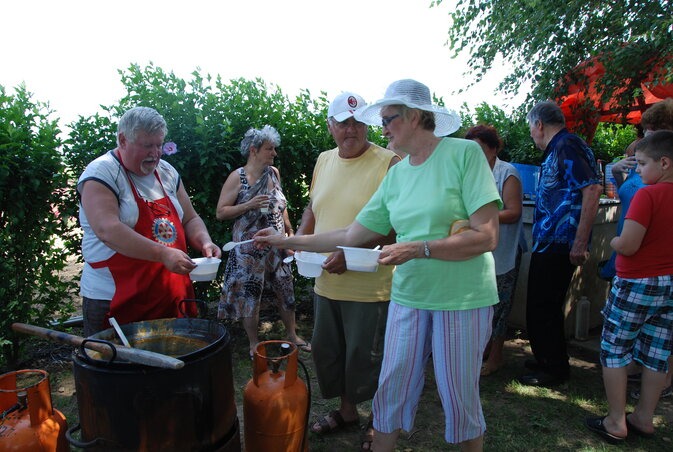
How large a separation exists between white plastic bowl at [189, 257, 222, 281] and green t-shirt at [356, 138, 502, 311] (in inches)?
40.6

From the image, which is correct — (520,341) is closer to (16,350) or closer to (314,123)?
(314,123)

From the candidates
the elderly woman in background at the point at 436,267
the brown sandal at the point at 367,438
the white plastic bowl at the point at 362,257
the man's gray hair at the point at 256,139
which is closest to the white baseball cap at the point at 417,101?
the elderly woman in background at the point at 436,267

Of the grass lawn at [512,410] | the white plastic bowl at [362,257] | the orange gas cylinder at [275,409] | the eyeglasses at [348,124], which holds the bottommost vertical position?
the grass lawn at [512,410]

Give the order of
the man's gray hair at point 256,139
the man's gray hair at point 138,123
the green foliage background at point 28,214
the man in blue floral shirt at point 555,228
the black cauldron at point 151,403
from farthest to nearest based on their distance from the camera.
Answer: the man's gray hair at point 256,139, the green foliage background at point 28,214, the man in blue floral shirt at point 555,228, the man's gray hair at point 138,123, the black cauldron at point 151,403

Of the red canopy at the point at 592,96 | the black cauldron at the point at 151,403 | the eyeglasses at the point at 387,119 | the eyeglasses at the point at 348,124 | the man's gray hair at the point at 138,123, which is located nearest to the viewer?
the black cauldron at the point at 151,403

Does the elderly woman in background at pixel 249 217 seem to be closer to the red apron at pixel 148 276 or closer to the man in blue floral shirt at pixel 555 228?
the red apron at pixel 148 276

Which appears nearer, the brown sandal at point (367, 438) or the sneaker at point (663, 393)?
the brown sandal at point (367, 438)

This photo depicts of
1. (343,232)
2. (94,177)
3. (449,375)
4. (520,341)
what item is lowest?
(520,341)

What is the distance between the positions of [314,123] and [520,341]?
3275 mm

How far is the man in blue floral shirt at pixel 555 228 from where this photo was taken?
10.9 ft

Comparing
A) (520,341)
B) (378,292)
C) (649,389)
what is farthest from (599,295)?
(378,292)

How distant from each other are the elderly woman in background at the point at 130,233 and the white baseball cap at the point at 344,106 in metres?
0.98

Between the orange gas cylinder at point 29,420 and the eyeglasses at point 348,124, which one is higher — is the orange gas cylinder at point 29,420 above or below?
below

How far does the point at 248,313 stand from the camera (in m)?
4.25
